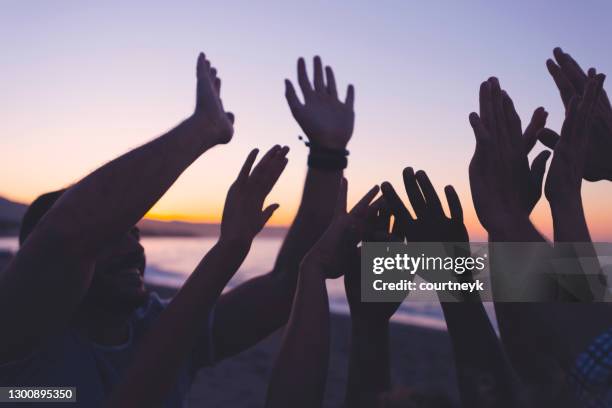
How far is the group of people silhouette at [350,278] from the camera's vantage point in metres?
1.17

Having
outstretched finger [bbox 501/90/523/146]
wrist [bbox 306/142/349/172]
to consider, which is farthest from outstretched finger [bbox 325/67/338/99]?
outstretched finger [bbox 501/90/523/146]

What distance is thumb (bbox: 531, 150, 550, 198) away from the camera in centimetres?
166

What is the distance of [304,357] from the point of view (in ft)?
4.41

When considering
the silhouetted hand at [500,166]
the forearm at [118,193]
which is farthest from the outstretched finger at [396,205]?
the forearm at [118,193]

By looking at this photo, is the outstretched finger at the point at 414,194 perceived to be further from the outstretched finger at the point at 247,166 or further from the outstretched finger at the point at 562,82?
the outstretched finger at the point at 562,82

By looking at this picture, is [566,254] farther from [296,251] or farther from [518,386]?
[296,251]

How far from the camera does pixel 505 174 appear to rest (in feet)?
5.16

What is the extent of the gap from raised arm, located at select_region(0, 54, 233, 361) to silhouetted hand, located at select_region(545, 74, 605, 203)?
1076mm

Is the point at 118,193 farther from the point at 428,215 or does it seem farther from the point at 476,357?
the point at 476,357

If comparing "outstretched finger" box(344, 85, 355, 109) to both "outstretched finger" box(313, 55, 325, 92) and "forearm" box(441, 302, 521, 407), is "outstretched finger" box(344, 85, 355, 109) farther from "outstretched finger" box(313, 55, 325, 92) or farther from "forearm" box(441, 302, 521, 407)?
"forearm" box(441, 302, 521, 407)

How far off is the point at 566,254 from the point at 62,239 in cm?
130

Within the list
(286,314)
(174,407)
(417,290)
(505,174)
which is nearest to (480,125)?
(505,174)

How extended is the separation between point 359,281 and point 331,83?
1190 millimetres

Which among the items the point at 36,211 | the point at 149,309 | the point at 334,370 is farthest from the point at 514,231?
the point at 334,370
